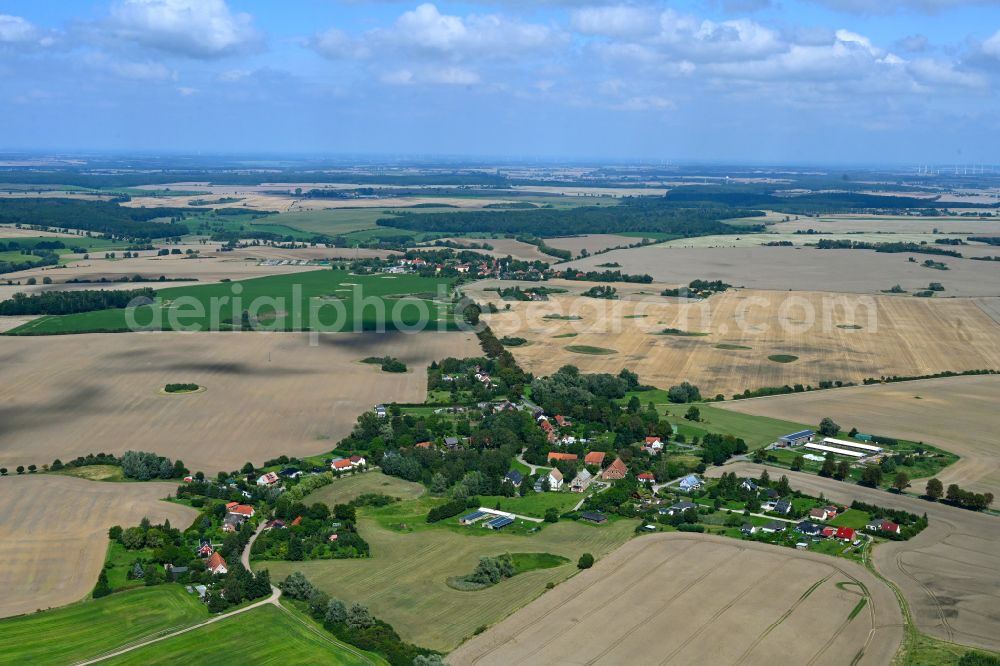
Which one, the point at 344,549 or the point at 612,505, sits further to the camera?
the point at 612,505

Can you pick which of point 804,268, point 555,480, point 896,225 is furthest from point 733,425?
point 896,225

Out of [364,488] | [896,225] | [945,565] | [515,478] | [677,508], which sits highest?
[896,225]

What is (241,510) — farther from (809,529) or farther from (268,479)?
(809,529)

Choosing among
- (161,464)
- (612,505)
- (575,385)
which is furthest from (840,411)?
(161,464)

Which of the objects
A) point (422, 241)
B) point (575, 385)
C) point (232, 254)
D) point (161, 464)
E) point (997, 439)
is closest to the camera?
point (161, 464)

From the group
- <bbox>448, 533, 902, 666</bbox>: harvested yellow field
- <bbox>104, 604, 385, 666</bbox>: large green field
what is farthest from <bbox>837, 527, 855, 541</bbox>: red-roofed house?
<bbox>104, 604, 385, 666</bbox>: large green field

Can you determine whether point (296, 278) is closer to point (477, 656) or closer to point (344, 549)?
point (344, 549)
